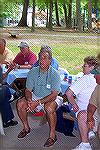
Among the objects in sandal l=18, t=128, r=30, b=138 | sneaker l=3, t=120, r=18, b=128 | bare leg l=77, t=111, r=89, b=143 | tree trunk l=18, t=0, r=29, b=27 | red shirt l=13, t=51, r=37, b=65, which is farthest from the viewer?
red shirt l=13, t=51, r=37, b=65

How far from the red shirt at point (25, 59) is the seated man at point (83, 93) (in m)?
1.37

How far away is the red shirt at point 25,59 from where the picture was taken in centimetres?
528

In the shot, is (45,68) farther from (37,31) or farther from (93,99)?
(93,99)

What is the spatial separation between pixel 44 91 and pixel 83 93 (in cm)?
43

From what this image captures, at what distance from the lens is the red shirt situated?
5281 mm

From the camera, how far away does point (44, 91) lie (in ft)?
13.6

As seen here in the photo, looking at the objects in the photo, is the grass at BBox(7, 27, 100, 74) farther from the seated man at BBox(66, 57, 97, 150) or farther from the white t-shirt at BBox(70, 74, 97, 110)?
the white t-shirt at BBox(70, 74, 97, 110)

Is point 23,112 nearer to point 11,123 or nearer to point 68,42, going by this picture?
point 11,123

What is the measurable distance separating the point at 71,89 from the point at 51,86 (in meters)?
0.24

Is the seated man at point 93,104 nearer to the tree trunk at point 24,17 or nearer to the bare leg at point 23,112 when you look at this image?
the bare leg at point 23,112

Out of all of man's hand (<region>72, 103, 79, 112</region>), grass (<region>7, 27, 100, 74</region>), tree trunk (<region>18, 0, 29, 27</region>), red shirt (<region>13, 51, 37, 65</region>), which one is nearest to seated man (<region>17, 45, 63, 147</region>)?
grass (<region>7, 27, 100, 74</region>)

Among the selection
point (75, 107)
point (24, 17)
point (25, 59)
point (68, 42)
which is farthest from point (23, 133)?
point (25, 59)

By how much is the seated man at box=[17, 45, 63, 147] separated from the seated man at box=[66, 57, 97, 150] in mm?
206

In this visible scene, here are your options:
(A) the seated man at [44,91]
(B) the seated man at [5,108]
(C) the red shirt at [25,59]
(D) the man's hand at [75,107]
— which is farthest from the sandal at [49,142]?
(C) the red shirt at [25,59]
